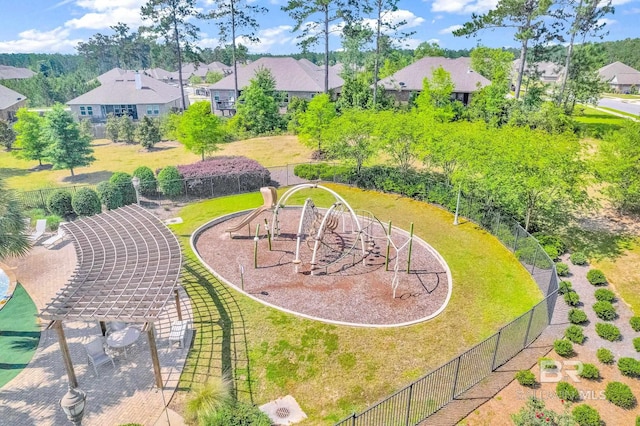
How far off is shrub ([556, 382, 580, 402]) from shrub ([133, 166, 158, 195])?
25.9m

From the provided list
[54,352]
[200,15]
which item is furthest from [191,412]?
[200,15]

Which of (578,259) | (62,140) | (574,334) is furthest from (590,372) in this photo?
(62,140)

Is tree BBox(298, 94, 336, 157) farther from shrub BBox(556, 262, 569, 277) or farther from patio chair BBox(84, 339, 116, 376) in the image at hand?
patio chair BBox(84, 339, 116, 376)

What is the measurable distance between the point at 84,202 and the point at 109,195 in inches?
61.9

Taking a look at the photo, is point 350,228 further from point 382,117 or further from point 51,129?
point 51,129

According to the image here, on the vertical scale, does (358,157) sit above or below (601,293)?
above

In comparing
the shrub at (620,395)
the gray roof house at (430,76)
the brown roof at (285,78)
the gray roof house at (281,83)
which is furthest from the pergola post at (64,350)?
→ the brown roof at (285,78)

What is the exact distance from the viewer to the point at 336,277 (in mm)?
18844

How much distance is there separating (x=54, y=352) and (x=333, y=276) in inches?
432

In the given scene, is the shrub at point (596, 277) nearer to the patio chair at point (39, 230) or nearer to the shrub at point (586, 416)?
the shrub at point (586, 416)

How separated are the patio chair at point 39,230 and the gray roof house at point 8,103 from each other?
4804 centimetres

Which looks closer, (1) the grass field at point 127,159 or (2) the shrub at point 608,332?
(2) the shrub at point 608,332

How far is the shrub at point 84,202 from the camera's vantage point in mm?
25203

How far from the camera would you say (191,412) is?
10.9 meters
